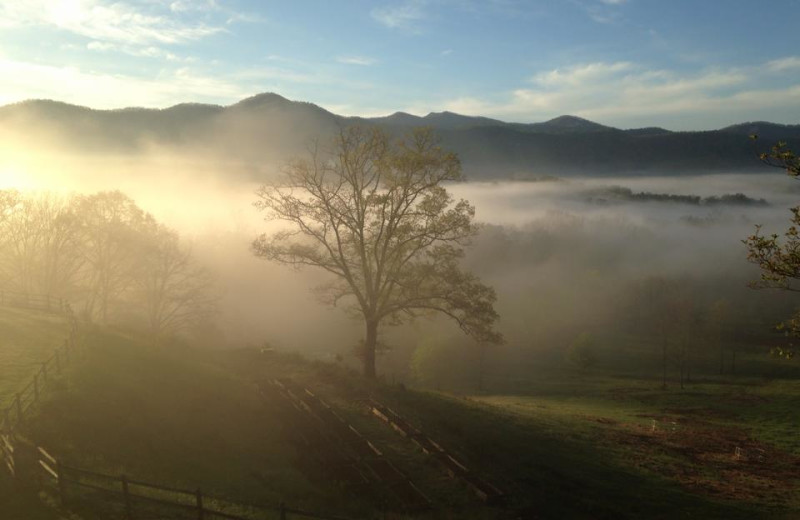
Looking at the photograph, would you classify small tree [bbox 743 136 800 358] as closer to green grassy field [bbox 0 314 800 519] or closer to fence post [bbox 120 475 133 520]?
green grassy field [bbox 0 314 800 519]

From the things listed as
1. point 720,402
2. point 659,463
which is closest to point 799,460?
point 659,463

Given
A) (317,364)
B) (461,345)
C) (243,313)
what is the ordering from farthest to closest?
(243,313)
(461,345)
(317,364)

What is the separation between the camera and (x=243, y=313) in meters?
130

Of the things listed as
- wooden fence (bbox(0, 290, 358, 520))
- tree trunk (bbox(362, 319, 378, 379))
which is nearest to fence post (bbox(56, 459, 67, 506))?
wooden fence (bbox(0, 290, 358, 520))

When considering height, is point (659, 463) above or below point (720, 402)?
above

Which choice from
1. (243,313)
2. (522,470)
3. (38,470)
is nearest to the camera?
(38,470)

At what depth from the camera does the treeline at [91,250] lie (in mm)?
Answer: 55000

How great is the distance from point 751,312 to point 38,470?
590 feet

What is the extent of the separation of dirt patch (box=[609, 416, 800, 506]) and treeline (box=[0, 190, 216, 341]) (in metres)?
43.0

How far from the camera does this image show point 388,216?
107 feet

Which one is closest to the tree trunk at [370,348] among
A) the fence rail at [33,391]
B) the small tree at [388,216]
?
the small tree at [388,216]

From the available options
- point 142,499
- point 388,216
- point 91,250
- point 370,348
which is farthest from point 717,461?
point 91,250

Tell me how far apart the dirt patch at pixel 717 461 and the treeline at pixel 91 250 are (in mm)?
43046

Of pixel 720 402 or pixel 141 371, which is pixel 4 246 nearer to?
pixel 141 371
